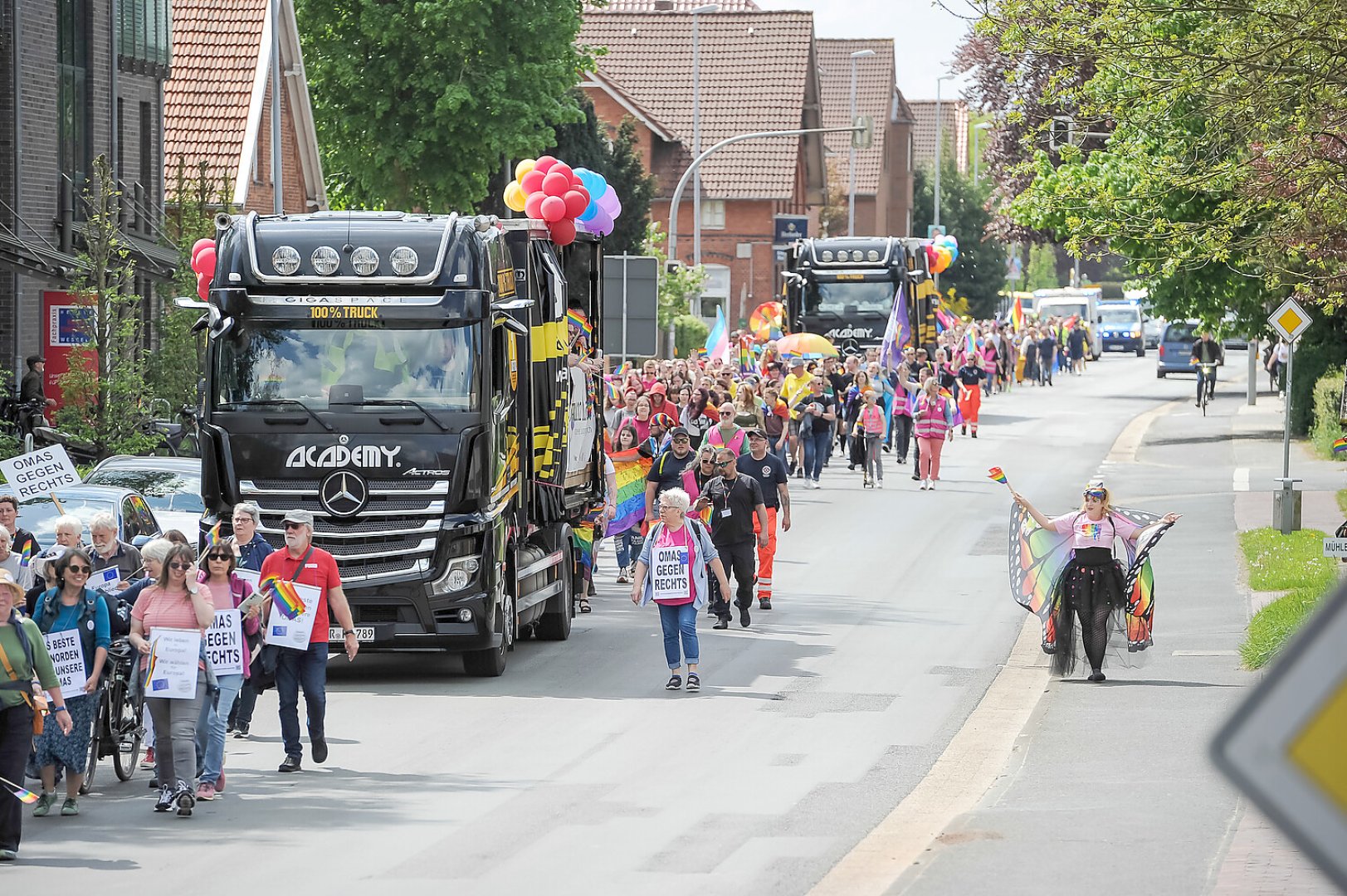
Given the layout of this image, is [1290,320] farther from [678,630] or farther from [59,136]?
[59,136]

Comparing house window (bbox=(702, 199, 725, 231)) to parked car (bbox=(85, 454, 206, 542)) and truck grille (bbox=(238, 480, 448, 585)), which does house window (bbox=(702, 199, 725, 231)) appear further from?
truck grille (bbox=(238, 480, 448, 585))

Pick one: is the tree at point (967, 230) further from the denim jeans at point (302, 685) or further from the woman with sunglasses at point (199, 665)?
the woman with sunglasses at point (199, 665)

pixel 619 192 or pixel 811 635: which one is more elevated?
pixel 619 192

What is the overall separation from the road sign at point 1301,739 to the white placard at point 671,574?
12.3m

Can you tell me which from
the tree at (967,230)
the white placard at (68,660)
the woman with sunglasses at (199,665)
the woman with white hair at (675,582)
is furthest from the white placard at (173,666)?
the tree at (967,230)

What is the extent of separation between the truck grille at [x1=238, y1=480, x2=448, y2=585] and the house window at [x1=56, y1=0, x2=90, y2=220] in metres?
17.5

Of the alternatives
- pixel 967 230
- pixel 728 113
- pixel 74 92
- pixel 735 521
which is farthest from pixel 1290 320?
pixel 967 230

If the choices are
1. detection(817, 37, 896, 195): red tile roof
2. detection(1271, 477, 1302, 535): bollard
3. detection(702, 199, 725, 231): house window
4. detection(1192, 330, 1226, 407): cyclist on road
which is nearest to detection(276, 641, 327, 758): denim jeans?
detection(1271, 477, 1302, 535): bollard

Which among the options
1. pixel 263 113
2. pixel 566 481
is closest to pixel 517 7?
pixel 263 113

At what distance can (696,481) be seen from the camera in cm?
2044

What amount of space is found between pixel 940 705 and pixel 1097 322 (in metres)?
74.5

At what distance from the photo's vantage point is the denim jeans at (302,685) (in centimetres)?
1168

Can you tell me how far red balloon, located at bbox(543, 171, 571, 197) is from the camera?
674 inches

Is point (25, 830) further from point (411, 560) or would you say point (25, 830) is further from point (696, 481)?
point (696, 481)
